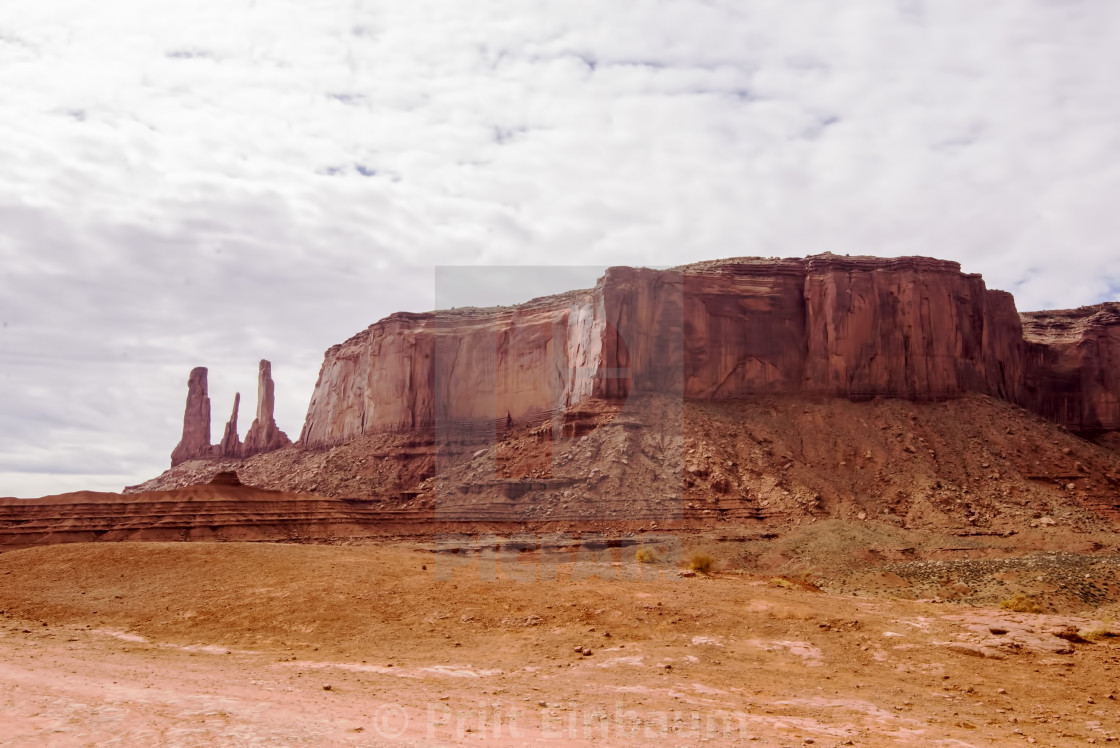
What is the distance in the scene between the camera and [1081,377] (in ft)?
229

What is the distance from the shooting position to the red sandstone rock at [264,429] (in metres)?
95.4

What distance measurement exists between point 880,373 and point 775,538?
940 inches

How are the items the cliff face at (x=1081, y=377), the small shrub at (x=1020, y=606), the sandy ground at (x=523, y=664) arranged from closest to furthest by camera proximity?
the sandy ground at (x=523, y=664), the small shrub at (x=1020, y=606), the cliff face at (x=1081, y=377)

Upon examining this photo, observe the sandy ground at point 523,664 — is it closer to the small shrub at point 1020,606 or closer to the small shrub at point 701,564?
the small shrub at point 1020,606

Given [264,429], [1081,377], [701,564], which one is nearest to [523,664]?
[701,564]

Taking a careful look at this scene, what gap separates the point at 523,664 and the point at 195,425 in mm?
96207

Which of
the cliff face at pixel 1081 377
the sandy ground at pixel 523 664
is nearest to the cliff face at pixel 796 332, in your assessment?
the cliff face at pixel 1081 377

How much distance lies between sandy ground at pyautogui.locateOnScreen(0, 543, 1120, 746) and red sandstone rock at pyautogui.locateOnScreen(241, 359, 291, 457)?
7361 centimetres

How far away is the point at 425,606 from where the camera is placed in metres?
18.7

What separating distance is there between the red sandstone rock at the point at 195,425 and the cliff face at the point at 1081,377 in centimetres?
8445

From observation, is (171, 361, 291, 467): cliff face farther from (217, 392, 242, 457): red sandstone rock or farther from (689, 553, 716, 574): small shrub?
(689, 553, 716, 574): small shrub

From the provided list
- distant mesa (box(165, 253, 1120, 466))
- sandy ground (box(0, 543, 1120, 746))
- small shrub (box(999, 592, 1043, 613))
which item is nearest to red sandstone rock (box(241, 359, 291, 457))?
distant mesa (box(165, 253, 1120, 466))

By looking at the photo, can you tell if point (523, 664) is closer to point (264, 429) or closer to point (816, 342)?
point (816, 342)

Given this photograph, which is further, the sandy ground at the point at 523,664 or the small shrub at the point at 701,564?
the small shrub at the point at 701,564
